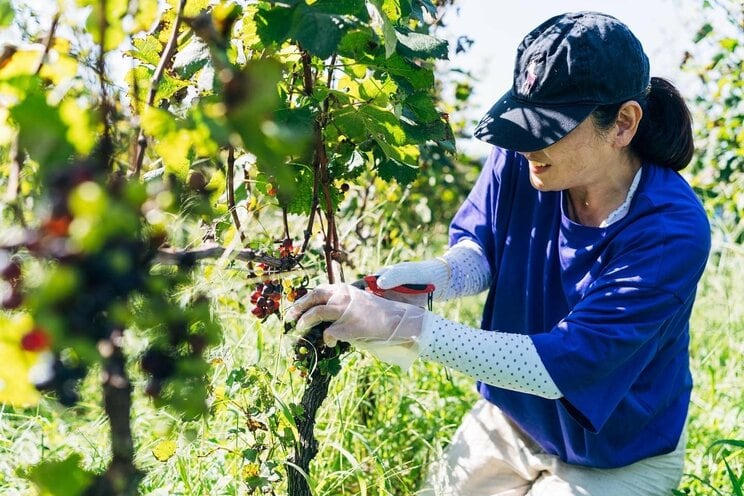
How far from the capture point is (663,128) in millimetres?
1959

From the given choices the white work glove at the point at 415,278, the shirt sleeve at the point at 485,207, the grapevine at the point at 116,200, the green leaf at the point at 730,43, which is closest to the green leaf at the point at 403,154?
the white work glove at the point at 415,278

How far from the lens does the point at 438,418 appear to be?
2611mm

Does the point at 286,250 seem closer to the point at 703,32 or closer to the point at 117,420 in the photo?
the point at 117,420

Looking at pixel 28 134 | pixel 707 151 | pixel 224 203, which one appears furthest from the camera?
pixel 707 151

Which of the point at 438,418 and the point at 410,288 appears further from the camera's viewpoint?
the point at 438,418

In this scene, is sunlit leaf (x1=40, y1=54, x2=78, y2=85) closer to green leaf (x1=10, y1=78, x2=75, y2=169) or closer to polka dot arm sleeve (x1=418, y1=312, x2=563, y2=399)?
green leaf (x1=10, y1=78, x2=75, y2=169)

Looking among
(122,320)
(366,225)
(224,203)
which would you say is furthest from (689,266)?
(366,225)

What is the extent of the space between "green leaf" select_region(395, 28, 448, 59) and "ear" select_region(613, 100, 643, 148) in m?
0.54

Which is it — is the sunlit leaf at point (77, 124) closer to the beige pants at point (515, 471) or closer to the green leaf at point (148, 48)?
A: the green leaf at point (148, 48)

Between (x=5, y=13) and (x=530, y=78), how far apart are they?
3.89ft

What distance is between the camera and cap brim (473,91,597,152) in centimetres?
173

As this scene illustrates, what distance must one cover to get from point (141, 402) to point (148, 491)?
0.54 metres

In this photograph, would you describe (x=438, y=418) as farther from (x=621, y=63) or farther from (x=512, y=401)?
(x=621, y=63)

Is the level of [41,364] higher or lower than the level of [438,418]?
higher
